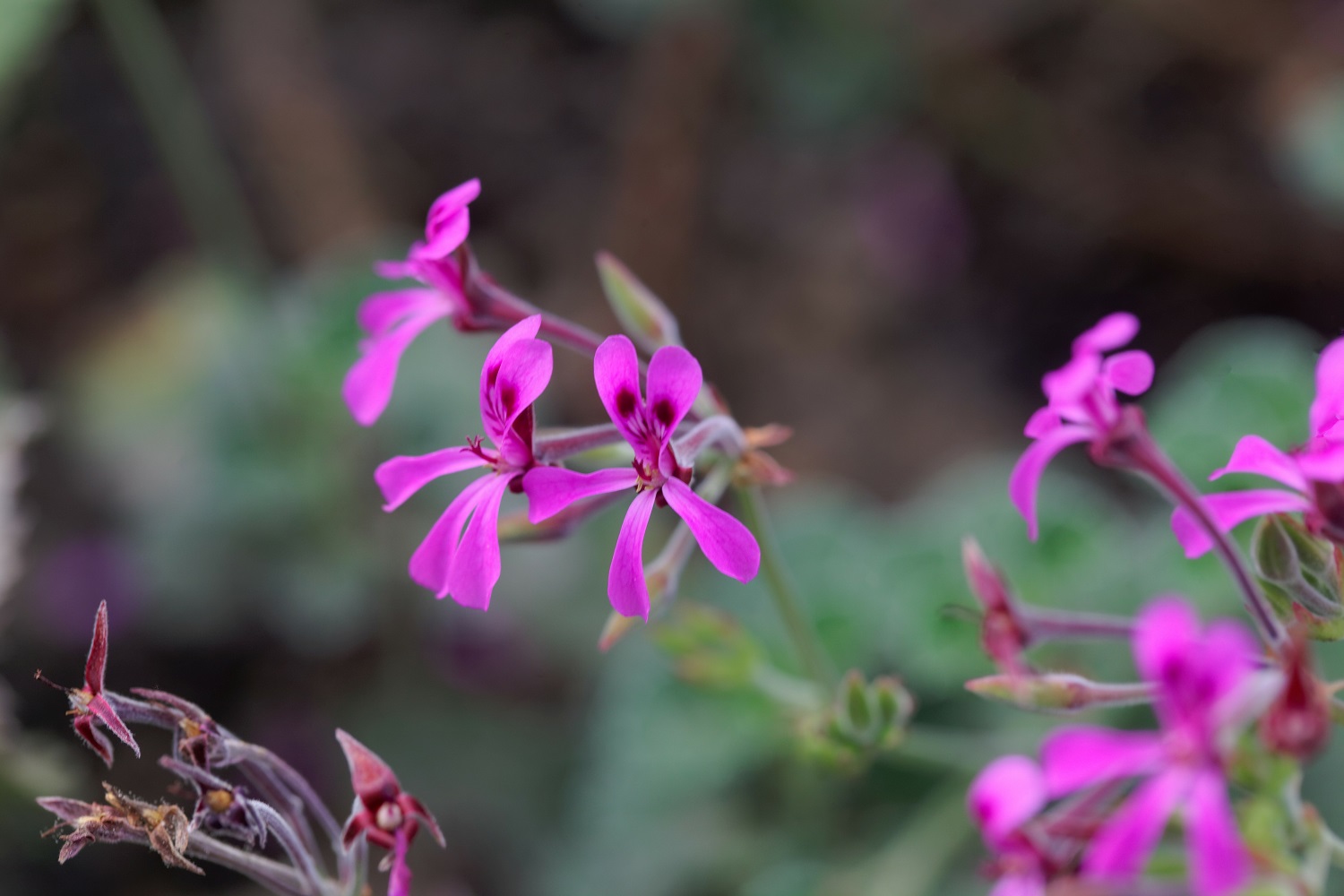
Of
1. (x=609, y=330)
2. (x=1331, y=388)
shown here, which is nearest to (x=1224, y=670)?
(x=1331, y=388)

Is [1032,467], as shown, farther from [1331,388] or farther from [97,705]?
[97,705]

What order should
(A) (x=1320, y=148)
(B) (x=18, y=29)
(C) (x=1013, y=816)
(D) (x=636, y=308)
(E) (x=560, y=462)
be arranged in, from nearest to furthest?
(C) (x=1013, y=816), (E) (x=560, y=462), (D) (x=636, y=308), (B) (x=18, y=29), (A) (x=1320, y=148)

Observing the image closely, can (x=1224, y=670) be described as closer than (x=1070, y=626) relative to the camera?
Yes

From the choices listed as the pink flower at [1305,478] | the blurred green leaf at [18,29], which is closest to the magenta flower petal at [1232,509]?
the pink flower at [1305,478]

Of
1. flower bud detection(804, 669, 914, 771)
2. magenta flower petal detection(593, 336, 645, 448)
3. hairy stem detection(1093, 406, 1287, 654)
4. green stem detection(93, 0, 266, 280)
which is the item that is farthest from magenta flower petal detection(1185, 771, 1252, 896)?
green stem detection(93, 0, 266, 280)

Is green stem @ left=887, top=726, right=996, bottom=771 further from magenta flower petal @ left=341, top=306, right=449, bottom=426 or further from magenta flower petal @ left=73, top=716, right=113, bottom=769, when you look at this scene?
magenta flower petal @ left=73, top=716, right=113, bottom=769

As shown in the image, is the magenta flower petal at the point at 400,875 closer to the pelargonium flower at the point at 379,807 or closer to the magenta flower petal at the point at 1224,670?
the pelargonium flower at the point at 379,807

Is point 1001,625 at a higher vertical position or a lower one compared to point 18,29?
lower

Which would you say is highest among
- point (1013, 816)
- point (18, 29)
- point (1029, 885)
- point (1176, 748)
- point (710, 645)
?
point (18, 29)
